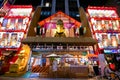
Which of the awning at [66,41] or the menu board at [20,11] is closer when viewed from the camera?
the awning at [66,41]

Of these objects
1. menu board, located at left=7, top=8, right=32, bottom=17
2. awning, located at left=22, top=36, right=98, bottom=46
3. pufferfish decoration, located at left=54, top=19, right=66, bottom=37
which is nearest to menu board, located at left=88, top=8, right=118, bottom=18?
pufferfish decoration, located at left=54, top=19, right=66, bottom=37

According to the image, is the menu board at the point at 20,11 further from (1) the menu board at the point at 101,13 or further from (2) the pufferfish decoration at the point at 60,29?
(1) the menu board at the point at 101,13

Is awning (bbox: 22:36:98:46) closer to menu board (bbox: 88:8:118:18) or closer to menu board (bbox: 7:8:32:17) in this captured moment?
menu board (bbox: 88:8:118:18)

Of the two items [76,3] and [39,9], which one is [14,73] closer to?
[39,9]

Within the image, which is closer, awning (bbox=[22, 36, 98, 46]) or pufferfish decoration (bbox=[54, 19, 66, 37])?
awning (bbox=[22, 36, 98, 46])

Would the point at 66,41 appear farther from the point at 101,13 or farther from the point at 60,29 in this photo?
the point at 101,13

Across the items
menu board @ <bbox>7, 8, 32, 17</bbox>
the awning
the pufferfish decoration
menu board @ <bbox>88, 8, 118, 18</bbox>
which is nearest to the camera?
the awning

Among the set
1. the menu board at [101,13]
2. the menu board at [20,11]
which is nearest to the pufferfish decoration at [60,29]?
the menu board at [101,13]

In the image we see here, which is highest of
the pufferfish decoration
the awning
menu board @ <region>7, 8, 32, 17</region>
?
menu board @ <region>7, 8, 32, 17</region>

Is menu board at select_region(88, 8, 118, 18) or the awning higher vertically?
menu board at select_region(88, 8, 118, 18)

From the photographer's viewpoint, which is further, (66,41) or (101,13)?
(101,13)

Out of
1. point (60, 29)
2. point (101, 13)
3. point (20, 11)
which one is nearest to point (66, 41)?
point (60, 29)

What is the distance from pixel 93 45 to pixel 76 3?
1526 cm

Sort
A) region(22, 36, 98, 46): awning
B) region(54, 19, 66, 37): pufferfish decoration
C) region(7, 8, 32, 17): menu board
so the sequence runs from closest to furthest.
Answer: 1. region(22, 36, 98, 46): awning
2. region(54, 19, 66, 37): pufferfish decoration
3. region(7, 8, 32, 17): menu board
